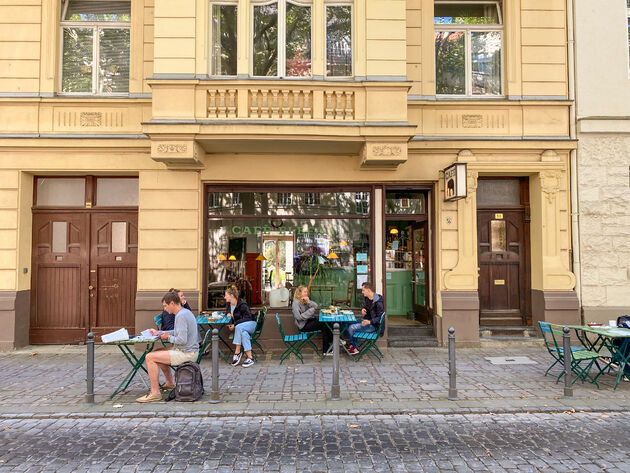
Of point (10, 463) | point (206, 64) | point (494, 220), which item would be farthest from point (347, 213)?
point (10, 463)

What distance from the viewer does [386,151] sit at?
877 centimetres

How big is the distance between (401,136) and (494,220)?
11.0 feet

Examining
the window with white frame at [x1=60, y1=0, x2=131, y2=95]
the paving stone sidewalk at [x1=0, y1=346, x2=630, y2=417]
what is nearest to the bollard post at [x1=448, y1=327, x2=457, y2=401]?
the paving stone sidewalk at [x1=0, y1=346, x2=630, y2=417]

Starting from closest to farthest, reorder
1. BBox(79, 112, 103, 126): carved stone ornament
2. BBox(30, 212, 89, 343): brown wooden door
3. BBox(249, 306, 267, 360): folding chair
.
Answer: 1. BBox(249, 306, 267, 360): folding chair
2. BBox(79, 112, 103, 126): carved stone ornament
3. BBox(30, 212, 89, 343): brown wooden door

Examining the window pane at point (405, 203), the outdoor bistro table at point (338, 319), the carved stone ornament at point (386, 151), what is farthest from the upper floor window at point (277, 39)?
the outdoor bistro table at point (338, 319)

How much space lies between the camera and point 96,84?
32.6 feet

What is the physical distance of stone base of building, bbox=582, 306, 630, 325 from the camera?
9500 millimetres

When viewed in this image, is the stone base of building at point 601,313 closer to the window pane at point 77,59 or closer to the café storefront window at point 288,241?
the café storefront window at point 288,241

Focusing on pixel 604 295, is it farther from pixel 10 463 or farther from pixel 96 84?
pixel 96 84

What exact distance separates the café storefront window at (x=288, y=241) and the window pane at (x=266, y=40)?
8.46 ft

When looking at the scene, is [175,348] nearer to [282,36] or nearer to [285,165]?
[285,165]

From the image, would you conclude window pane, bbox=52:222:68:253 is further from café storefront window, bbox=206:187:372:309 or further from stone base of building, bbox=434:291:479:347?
stone base of building, bbox=434:291:479:347

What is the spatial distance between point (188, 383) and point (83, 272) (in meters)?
5.18

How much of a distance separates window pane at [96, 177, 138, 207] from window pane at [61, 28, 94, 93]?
2052 mm
